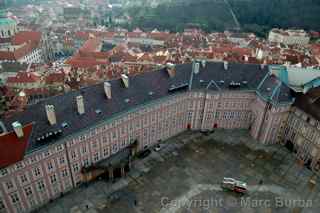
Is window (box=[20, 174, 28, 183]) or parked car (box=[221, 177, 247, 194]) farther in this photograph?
parked car (box=[221, 177, 247, 194])

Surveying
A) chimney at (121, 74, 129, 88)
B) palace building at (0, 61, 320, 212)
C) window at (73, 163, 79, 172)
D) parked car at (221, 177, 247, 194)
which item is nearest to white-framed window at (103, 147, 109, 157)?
palace building at (0, 61, 320, 212)

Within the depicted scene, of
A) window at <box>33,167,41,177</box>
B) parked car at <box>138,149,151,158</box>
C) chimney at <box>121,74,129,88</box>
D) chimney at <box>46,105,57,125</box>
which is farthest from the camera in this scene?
parked car at <box>138,149,151,158</box>

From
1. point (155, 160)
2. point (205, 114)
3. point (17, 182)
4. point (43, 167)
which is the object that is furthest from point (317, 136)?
point (17, 182)

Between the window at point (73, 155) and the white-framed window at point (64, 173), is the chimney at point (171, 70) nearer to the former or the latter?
the window at point (73, 155)

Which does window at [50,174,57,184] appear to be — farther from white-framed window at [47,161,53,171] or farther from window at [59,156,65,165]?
window at [59,156,65,165]

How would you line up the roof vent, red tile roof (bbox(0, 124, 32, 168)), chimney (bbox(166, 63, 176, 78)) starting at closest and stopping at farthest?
red tile roof (bbox(0, 124, 32, 168)), the roof vent, chimney (bbox(166, 63, 176, 78))

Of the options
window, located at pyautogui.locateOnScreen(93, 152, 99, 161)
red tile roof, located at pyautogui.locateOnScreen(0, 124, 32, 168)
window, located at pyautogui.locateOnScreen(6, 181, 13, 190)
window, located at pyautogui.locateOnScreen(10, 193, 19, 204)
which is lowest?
window, located at pyautogui.locateOnScreen(10, 193, 19, 204)

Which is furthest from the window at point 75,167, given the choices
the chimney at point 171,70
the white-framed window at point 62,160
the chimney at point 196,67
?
the chimney at point 196,67
